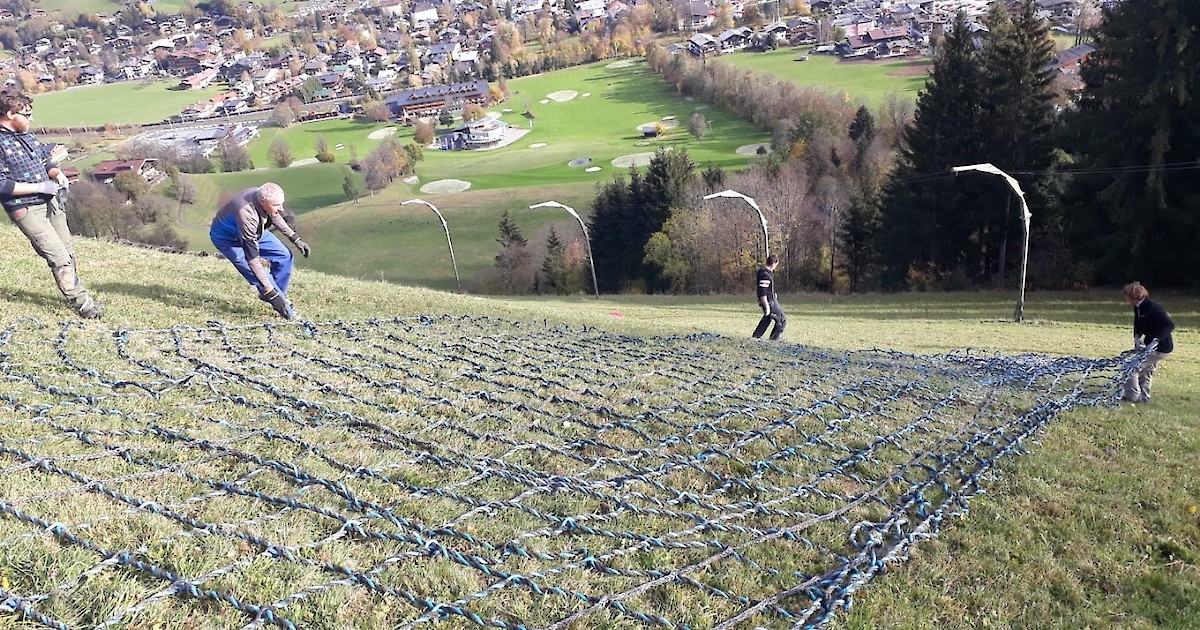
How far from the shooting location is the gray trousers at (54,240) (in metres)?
6.70

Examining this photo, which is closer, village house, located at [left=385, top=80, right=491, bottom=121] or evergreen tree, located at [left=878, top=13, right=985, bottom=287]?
evergreen tree, located at [left=878, top=13, right=985, bottom=287]

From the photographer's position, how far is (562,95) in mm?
113438

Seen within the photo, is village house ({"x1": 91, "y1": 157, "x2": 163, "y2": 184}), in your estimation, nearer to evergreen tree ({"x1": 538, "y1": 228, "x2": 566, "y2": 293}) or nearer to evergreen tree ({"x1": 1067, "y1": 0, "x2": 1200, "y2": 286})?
evergreen tree ({"x1": 538, "y1": 228, "x2": 566, "y2": 293})

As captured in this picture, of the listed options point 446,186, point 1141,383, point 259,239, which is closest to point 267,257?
point 259,239

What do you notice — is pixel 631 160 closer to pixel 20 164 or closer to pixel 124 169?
pixel 124 169

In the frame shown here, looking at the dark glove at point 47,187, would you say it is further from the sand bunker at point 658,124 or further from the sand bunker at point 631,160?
the sand bunker at point 658,124

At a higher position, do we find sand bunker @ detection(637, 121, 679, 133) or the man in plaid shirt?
the man in plaid shirt

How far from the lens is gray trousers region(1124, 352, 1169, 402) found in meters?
9.16

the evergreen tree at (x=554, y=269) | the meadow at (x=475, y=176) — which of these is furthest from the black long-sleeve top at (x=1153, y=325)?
the meadow at (x=475, y=176)

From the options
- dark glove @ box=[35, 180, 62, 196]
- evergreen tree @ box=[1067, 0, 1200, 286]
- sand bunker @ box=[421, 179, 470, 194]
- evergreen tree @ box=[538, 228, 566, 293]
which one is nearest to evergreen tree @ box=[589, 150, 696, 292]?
evergreen tree @ box=[538, 228, 566, 293]

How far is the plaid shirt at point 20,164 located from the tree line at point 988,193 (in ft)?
99.3

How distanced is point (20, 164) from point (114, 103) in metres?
147

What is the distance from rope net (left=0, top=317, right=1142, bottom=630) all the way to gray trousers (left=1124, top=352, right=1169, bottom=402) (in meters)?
1.32

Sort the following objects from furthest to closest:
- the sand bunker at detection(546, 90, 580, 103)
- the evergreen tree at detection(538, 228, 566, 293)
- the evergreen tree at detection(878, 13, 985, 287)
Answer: the sand bunker at detection(546, 90, 580, 103) < the evergreen tree at detection(538, 228, 566, 293) < the evergreen tree at detection(878, 13, 985, 287)
